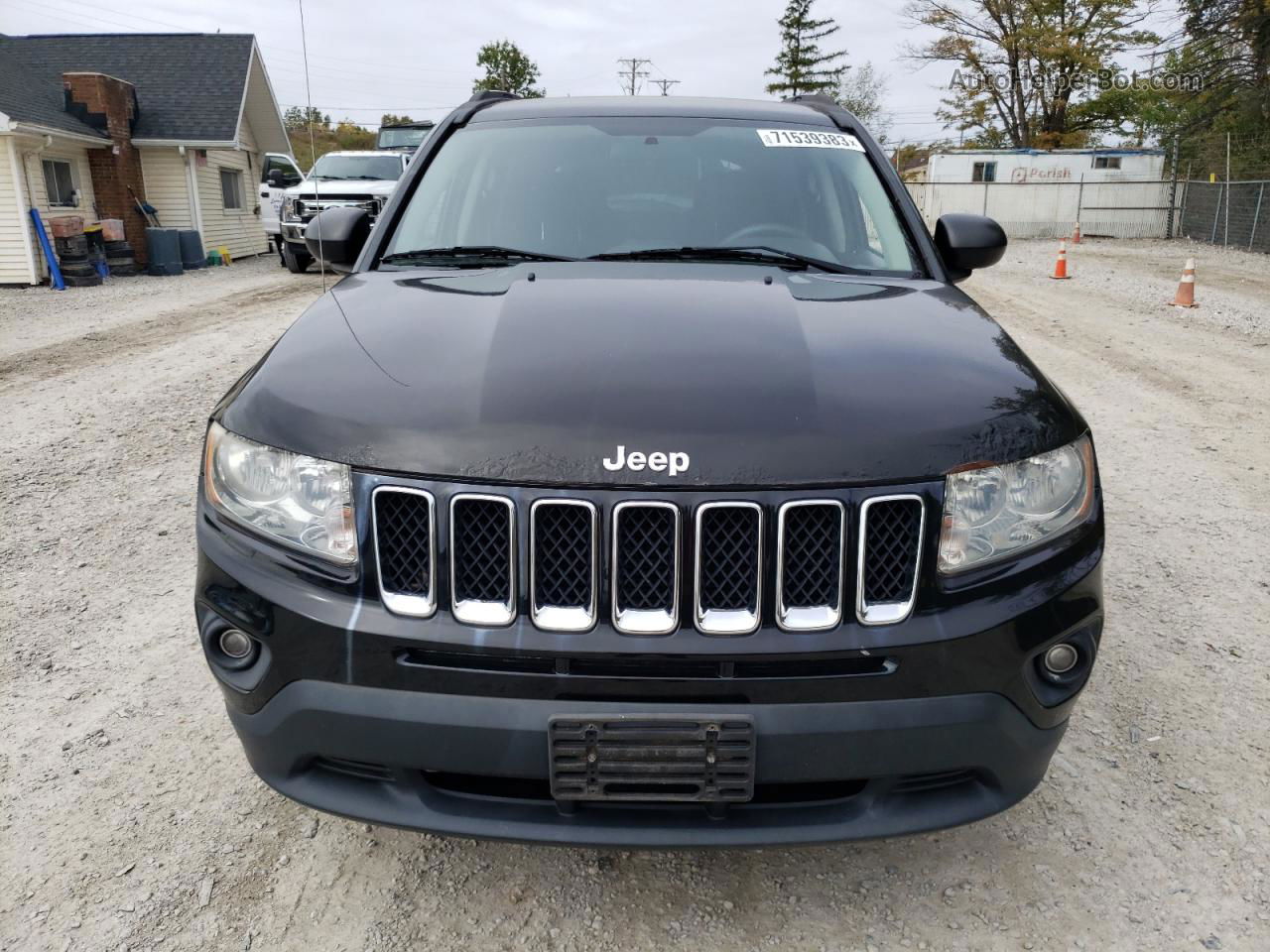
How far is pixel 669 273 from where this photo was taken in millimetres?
2646

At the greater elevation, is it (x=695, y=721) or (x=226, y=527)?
(x=226, y=527)

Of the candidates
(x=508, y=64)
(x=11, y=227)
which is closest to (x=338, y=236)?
(x=11, y=227)

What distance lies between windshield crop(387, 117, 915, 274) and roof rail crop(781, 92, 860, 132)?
0.24m

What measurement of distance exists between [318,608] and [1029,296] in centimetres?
1482

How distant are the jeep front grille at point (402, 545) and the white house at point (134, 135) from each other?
64.9 ft

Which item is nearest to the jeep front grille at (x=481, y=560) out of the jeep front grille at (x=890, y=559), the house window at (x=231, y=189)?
the jeep front grille at (x=890, y=559)

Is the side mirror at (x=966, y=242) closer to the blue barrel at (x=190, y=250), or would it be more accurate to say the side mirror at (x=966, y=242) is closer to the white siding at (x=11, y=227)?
the white siding at (x=11, y=227)

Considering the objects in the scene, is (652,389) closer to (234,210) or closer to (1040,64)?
(234,210)

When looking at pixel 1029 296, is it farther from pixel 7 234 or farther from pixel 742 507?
pixel 7 234

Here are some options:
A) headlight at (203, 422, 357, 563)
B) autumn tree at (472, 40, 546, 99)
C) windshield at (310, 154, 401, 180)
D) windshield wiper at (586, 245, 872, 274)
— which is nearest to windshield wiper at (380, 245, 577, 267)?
windshield wiper at (586, 245, 872, 274)

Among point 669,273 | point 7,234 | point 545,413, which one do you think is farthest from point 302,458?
point 7,234

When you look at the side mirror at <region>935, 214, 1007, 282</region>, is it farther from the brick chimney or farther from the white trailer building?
the white trailer building

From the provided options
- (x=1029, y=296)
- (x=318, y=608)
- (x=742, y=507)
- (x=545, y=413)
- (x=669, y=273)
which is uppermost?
(x=669, y=273)

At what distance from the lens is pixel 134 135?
22.9m
